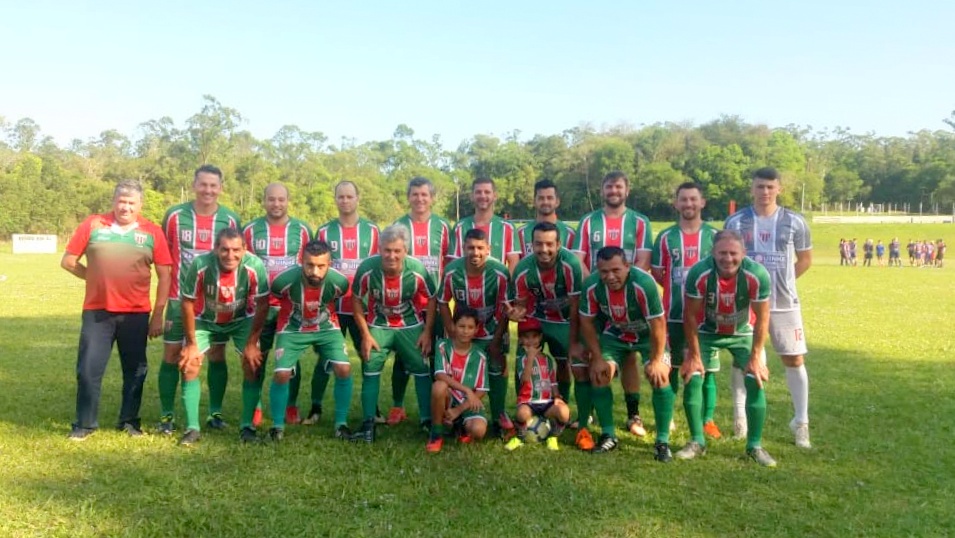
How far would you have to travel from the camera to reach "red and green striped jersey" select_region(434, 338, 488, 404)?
546 centimetres

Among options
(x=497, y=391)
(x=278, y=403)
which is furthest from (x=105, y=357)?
(x=497, y=391)

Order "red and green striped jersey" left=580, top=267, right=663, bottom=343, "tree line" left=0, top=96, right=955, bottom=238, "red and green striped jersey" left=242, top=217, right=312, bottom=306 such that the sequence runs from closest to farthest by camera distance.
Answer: "red and green striped jersey" left=580, top=267, right=663, bottom=343
"red and green striped jersey" left=242, top=217, right=312, bottom=306
"tree line" left=0, top=96, right=955, bottom=238

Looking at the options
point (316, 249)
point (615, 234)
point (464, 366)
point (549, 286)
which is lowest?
point (464, 366)

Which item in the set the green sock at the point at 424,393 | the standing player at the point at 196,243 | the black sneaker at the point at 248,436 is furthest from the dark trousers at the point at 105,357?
the green sock at the point at 424,393

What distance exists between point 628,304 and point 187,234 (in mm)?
3604

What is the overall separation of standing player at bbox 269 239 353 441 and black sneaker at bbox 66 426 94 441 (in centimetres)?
139

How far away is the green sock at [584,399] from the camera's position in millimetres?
5559

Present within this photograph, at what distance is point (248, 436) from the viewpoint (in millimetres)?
5301

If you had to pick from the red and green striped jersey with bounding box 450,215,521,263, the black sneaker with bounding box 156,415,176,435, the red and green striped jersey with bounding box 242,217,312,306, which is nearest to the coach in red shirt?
the black sneaker with bounding box 156,415,176,435

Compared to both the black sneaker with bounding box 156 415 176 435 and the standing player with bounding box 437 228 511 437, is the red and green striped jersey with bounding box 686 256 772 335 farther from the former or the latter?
the black sneaker with bounding box 156 415 176 435

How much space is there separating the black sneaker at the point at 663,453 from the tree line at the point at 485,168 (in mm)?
49329

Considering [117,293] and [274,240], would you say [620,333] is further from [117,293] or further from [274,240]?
[117,293]

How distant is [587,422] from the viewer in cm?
561

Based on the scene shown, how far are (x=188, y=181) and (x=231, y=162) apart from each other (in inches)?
159
